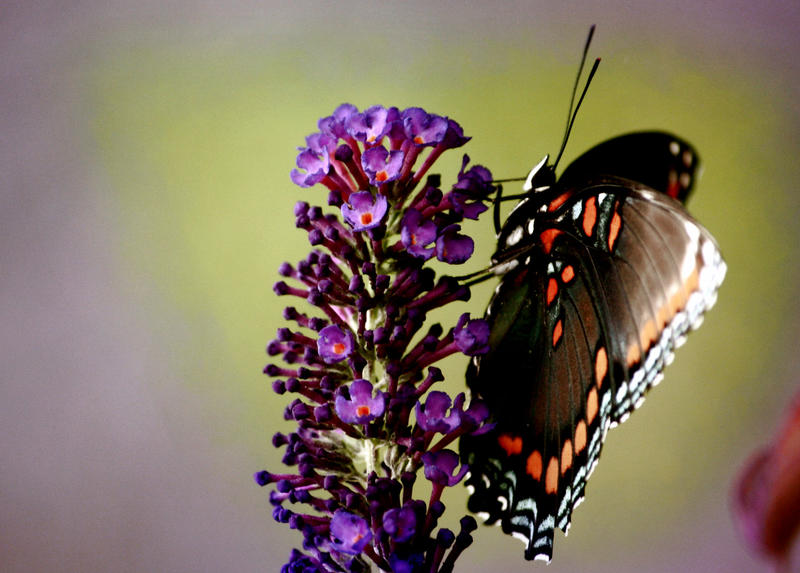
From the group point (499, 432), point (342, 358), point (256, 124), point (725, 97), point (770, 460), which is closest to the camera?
point (770, 460)

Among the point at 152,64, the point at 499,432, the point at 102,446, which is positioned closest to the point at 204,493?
the point at 102,446

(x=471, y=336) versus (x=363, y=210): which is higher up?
(x=363, y=210)

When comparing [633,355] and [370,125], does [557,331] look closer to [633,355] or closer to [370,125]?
[633,355]

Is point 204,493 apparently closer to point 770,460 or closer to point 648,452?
point 648,452

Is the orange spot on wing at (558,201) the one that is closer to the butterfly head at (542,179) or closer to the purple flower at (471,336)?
the butterfly head at (542,179)

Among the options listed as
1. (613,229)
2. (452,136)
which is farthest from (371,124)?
(613,229)

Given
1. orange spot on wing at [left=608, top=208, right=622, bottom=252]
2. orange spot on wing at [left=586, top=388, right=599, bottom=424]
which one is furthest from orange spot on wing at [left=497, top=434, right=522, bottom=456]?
orange spot on wing at [left=608, top=208, right=622, bottom=252]

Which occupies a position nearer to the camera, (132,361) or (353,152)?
(353,152)

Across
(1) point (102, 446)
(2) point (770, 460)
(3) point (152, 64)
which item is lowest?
(2) point (770, 460)
